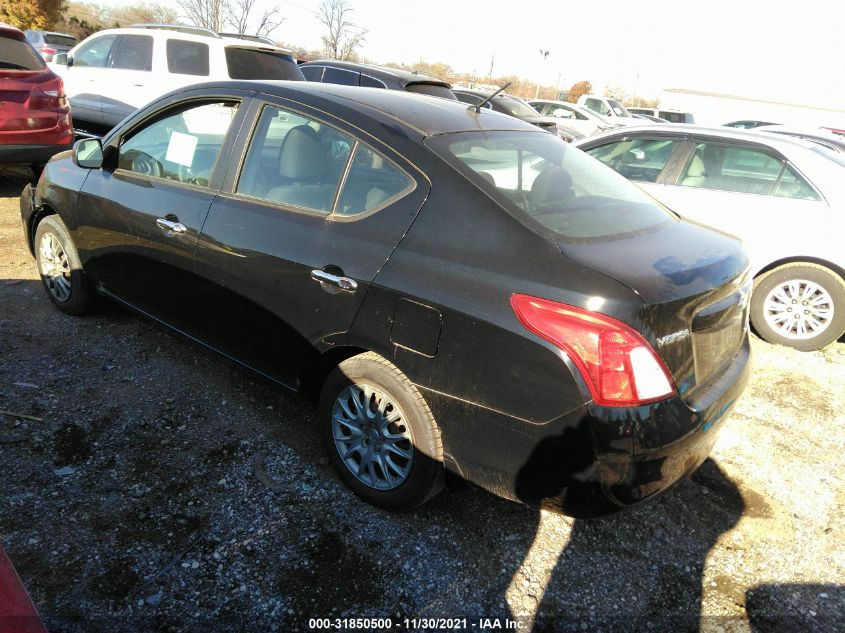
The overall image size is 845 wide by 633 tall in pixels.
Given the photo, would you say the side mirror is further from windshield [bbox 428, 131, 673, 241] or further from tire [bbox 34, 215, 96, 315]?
windshield [bbox 428, 131, 673, 241]

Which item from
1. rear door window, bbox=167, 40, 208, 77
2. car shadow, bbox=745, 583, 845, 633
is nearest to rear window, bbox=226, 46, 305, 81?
rear door window, bbox=167, 40, 208, 77

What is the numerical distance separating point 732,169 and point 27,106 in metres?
7.27

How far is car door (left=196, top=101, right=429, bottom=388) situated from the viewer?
8.23 ft

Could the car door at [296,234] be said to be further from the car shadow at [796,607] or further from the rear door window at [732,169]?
the rear door window at [732,169]

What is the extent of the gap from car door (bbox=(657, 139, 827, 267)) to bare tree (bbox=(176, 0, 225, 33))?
117 ft

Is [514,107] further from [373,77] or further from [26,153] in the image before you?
[26,153]

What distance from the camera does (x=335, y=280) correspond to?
2.52 metres

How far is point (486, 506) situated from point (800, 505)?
63.3 inches

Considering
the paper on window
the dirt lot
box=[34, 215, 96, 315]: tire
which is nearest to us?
the dirt lot

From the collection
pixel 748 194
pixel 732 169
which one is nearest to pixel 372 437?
pixel 748 194

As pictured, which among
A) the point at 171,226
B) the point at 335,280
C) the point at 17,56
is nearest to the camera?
the point at 335,280

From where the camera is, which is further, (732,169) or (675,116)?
(675,116)

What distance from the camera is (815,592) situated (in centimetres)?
247

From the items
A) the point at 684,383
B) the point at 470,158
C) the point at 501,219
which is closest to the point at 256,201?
the point at 470,158
